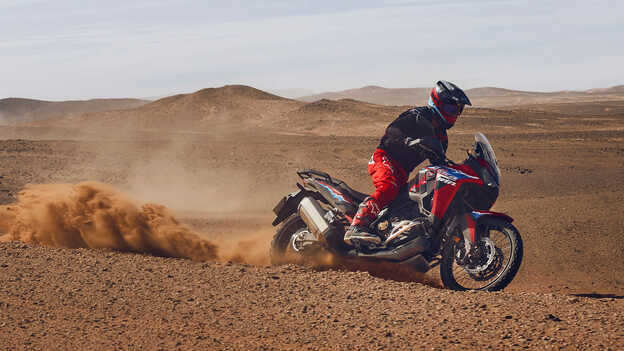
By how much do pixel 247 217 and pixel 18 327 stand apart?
7692mm

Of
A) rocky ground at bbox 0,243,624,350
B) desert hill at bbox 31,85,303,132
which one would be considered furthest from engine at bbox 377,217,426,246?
desert hill at bbox 31,85,303,132

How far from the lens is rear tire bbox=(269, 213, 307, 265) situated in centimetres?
670

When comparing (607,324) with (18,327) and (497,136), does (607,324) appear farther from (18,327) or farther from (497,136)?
(497,136)

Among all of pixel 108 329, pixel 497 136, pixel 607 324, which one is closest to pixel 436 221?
pixel 607 324

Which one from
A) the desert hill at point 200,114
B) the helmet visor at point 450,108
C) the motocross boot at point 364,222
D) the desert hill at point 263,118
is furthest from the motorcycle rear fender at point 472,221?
the desert hill at point 200,114

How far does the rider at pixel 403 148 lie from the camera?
225 inches

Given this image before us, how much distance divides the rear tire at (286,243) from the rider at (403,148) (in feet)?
2.80

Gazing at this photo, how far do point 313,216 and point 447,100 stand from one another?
6.12 ft

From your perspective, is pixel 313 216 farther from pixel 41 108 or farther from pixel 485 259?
pixel 41 108

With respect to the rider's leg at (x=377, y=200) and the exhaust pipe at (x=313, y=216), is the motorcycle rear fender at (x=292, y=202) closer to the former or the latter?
the exhaust pipe at (x=313, y=216)

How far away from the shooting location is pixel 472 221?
5418 mm

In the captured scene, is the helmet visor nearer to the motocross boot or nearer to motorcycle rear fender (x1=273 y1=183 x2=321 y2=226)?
the motocross boot

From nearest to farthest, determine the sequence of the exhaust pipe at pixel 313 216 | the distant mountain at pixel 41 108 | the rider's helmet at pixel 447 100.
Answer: the rider's helmet at pixel 447 100 → the exhaust pipe at pixel 313 216 → the distant mountain at pixel 41 108

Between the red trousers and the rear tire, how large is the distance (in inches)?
45.5
